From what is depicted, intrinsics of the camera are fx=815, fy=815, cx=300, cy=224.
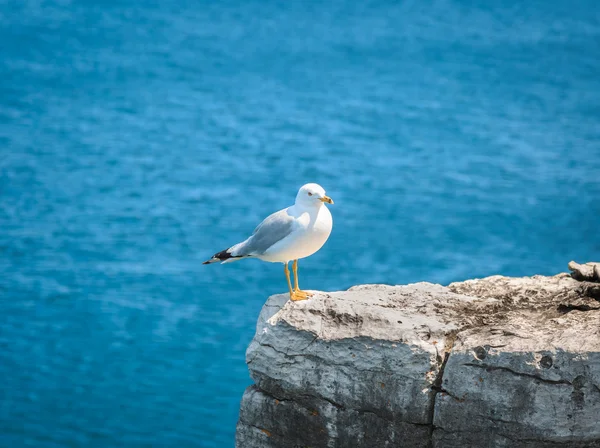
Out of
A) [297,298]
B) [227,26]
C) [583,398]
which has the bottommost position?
[583,398]

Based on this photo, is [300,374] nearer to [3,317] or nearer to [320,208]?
[320,208]

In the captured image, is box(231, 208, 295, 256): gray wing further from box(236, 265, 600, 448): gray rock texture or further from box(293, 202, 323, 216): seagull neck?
box(236, 265, 600, 448): gray rock texture

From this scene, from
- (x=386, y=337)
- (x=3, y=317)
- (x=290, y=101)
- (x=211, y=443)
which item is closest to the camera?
(x=386, y=337)

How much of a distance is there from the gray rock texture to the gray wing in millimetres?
237

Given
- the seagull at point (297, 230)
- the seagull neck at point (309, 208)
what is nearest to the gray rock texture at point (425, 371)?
the seagull at point (297, 230)

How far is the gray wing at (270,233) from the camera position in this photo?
3201 mm

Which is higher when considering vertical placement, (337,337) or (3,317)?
(3,317)

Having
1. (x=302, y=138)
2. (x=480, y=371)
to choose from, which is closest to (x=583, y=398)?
(x=480, y=371)

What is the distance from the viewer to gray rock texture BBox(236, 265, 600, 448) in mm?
2875

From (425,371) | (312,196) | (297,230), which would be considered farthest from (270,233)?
(425,371)

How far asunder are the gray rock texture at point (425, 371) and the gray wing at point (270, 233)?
9.3 inches

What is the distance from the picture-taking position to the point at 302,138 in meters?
8.71

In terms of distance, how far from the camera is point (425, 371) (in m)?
3.02

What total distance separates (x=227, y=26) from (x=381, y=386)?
7858mm
